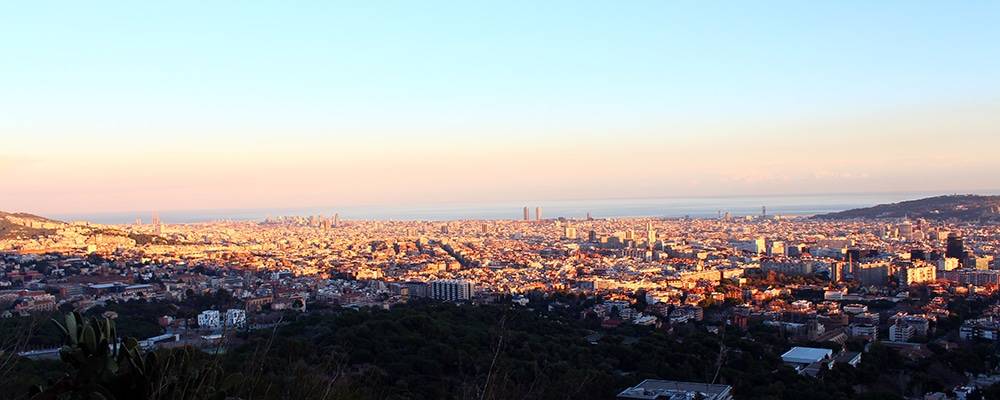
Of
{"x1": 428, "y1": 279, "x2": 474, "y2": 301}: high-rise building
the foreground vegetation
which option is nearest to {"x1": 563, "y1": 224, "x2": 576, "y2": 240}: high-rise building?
{"x1": 428, "y1": 279, "x2": 474, "y2": 301}: high-rise building

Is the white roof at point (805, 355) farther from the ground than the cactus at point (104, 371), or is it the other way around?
the cactus at point (104, 371)

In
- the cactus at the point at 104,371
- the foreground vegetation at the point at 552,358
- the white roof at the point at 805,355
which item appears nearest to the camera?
the cactus at the point at 104,371

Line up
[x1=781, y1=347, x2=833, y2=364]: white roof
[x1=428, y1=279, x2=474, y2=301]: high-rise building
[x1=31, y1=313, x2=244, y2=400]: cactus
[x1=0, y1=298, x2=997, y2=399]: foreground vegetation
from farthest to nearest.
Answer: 1. [x1=428, y1=279, x2=474, y2=301]: high-rise building
2. [x1=781, y1=347, x2=833, y2=364]: white roof
3. [x1=0, y1=298, x2=997, y2=399]: foreground vegetation
4. [x1=31, y1=313, x2=244, y2=400]: cactus

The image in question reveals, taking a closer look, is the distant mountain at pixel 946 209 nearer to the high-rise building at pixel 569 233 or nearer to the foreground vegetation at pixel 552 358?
the high-rise building at pixel 569 233

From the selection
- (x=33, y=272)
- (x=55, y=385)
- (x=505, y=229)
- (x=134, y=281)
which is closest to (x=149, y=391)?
(x=55, y=385)

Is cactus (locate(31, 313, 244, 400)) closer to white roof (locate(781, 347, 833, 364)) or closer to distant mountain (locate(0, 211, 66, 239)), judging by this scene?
white roof (locate(781, 347, 833, 364))

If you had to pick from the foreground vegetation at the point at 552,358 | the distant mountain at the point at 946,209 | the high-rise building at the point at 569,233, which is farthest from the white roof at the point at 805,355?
the distant mountain at the point at 946,209

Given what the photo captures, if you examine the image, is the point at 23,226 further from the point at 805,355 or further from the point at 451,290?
the point at 805,355
